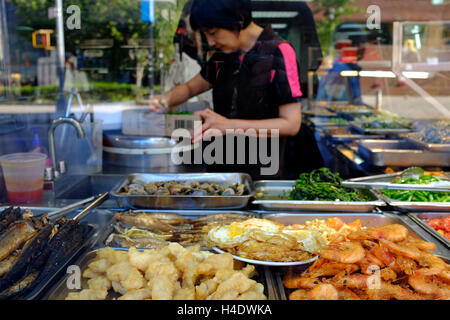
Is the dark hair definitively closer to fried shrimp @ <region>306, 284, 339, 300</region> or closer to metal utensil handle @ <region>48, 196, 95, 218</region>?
metal utensil handle @ <region>48, 196, 95, 218</region>

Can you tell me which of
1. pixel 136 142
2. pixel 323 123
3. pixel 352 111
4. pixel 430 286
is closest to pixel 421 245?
pixel 430 286

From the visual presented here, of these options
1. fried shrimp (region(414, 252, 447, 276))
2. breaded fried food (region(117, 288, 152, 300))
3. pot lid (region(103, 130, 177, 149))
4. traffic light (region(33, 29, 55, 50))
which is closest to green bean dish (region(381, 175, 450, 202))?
fried shrimp (region(414, 252, 447, 276))

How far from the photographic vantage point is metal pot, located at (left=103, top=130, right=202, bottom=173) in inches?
133

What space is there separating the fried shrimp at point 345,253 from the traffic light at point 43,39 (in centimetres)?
376

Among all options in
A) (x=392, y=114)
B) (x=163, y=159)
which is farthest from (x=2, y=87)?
(x=392, y=114)

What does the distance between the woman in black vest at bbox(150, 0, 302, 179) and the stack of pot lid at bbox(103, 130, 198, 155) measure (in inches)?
11.6

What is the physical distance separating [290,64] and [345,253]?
65.0 inches

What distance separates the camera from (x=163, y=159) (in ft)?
11.3

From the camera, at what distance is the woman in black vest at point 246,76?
2955 millimetres

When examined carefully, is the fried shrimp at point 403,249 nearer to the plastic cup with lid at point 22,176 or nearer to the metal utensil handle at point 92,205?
the metal utensil handle at point 92,205

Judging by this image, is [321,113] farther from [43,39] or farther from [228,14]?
[43,39]

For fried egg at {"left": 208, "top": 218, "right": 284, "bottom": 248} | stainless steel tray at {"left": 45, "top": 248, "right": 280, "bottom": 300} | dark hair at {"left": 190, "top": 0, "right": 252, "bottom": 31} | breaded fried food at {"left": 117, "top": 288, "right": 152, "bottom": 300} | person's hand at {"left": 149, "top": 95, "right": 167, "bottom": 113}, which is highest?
dark hair at {"left": 190, "top": 0, "right": 252, "bottom": 31}

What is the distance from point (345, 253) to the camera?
1.69 metres

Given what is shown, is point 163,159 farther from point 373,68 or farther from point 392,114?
point 392,114
